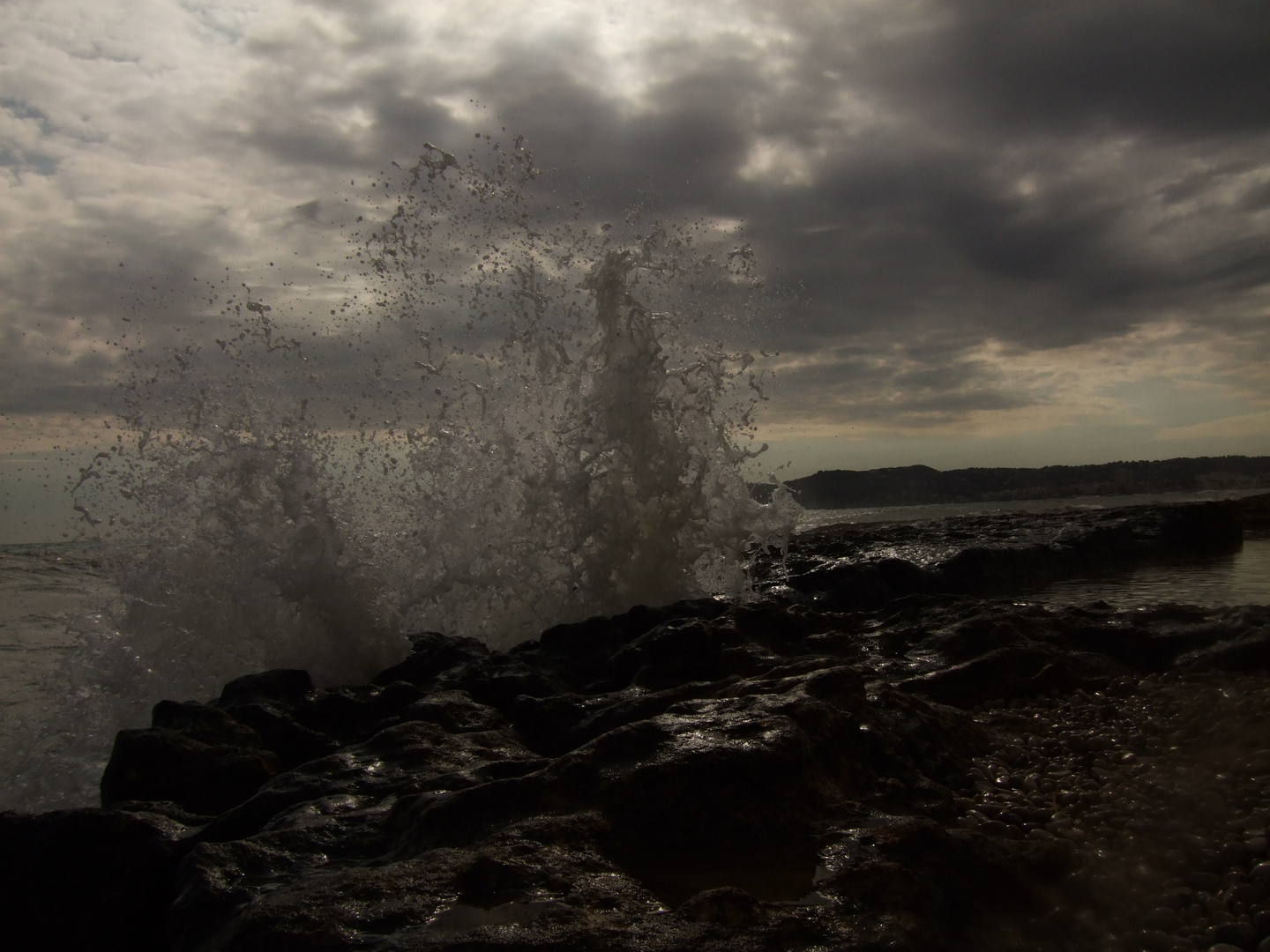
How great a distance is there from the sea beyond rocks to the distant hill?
39549 mm

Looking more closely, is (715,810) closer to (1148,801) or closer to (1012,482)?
(1148,801)

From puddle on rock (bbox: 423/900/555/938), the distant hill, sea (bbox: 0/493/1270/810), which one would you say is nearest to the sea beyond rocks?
puddle on rock (bbox: 423/900/555/938)

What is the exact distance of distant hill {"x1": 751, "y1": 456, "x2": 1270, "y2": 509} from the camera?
44.0m

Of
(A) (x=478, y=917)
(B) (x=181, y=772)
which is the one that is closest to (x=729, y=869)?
(A) (x=478, y=917)

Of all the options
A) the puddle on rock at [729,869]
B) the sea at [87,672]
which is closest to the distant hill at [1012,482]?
the sea at [87,672]

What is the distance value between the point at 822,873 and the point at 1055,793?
1503 millimetres

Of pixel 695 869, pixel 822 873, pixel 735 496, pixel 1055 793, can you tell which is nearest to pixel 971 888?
pixel 822 873

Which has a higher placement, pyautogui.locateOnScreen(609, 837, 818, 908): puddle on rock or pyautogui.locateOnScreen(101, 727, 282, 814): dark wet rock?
pyautogui.locateOnScreen(609, 837, 818, 908): puddle on rock

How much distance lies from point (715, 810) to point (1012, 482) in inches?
1948

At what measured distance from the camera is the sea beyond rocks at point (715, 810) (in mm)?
2434

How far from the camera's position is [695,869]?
2.79 meters

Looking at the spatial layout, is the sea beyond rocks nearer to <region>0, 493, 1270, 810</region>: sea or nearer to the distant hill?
<region>0, 493, 1270, 810</region>: sea

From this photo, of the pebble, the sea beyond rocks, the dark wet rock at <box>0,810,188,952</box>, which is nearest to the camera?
the sea beyond rocks

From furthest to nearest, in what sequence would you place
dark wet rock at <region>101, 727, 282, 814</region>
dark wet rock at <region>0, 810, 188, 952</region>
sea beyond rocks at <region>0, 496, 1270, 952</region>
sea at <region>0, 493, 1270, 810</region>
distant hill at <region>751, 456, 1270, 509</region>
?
distant hill at <region>751, 456, 1270, 509</region>, sea at <region>0, 493, 1270, 810</region>, dark wet rock at <region>101, 727, 282, 814</region>, dark wet rock at <region>0, 810, 188, 952</region>, sea beyond rocks at <region>0, 496, 1270, 952</region>
